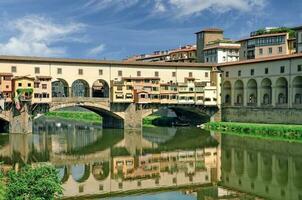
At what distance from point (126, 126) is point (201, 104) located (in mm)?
14845

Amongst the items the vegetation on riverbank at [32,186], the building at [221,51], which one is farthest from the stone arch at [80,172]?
the building at [221,51]

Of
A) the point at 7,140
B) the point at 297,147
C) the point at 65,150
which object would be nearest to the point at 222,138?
→ the point at 297,147

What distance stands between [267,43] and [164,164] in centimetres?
6115

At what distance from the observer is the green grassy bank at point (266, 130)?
6128cm

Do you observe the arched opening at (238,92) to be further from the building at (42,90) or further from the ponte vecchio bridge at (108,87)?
the building at (42,90)

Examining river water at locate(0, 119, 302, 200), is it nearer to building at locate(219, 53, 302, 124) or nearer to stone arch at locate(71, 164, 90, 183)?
stone arch at locate(71, 164, 90, 183)

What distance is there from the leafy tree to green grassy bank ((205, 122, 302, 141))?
1722 inches

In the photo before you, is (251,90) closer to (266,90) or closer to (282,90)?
(266,90)

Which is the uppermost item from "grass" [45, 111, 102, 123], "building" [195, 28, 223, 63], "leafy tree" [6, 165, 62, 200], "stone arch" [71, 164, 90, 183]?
"building" [195, 28, 223, 63]

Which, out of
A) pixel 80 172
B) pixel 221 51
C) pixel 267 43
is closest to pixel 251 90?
pixel 267 43

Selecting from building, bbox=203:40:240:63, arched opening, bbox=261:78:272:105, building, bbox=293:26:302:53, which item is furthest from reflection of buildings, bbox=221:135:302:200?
building, bbox=203:40:240:63

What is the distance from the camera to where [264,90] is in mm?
77938

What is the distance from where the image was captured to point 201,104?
82000mm

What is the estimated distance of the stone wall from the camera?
227 ft
